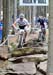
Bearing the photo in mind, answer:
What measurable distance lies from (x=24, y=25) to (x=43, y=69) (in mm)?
6341

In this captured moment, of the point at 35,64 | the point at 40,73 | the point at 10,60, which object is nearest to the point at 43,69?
the point at 40,73

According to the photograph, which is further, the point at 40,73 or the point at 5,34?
the point at 5,34

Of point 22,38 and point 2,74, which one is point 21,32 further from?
point 2,74

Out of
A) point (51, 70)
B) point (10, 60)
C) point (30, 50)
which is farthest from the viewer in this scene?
point (30, 50)

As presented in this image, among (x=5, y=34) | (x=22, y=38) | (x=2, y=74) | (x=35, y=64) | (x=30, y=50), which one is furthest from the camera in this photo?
(x=5, y=34)

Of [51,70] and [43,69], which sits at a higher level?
[51,70]

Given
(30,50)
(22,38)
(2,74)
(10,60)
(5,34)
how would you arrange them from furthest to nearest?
(5,34) < (22,38) < (30,50) < (10,60) < (2,74)

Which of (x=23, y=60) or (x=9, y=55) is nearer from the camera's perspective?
(x=23, y=60)

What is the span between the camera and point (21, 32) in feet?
43.6

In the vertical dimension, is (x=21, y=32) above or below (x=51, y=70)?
below

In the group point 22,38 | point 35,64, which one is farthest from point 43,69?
point 22,38

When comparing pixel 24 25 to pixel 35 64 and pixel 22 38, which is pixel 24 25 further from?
pixel 35 64

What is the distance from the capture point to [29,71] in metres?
7.32

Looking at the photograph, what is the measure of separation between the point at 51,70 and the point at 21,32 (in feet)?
32.8
